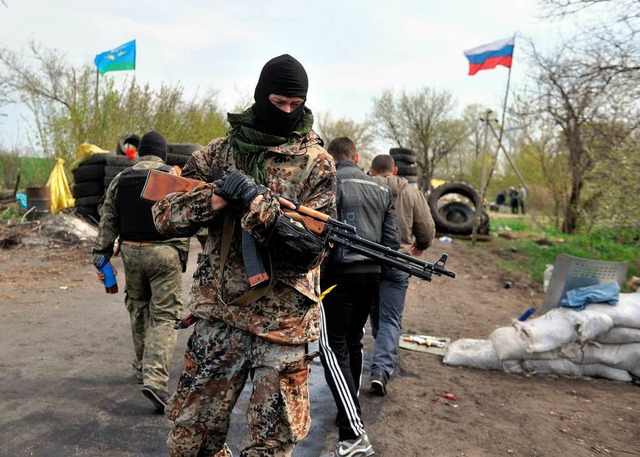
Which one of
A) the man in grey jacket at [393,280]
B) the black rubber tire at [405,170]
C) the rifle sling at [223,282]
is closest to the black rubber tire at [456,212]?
the black rubber tire at [405,170]

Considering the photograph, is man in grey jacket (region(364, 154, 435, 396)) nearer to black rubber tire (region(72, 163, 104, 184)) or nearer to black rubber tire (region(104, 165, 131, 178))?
black rubber tire (region(104, 165, 131, 178))

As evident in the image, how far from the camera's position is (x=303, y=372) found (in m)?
2.47

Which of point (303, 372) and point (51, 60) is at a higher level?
point (51, 60)

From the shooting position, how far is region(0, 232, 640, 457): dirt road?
11.4 feet

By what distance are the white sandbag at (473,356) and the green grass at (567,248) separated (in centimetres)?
446

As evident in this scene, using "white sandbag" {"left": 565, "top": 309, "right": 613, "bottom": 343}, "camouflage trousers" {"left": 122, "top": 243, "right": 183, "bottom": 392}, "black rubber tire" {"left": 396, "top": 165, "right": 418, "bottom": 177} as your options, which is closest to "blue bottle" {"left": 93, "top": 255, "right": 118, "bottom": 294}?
"camouflage trousers" {"left": 122, "top": 243, "right": 183, "bottom": 392}

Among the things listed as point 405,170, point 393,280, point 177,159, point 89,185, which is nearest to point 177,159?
point 177,159

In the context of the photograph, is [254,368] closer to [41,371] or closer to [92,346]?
[41,371]

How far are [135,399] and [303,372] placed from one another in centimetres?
216

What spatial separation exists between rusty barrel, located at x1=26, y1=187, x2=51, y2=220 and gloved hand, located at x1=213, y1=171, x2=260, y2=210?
36.6 ft

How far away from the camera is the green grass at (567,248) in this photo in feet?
33.5

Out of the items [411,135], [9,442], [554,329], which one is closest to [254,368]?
[9,442]

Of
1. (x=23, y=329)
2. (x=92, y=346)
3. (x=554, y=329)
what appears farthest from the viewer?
(x=23, y=329)

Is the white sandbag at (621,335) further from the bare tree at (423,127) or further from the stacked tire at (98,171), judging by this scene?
the bare tree at (423,127)
